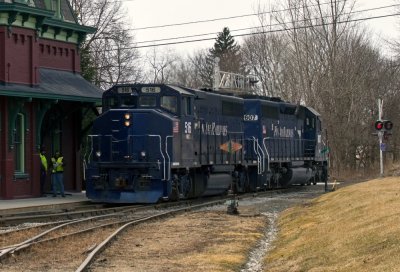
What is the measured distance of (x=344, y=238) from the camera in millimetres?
13617

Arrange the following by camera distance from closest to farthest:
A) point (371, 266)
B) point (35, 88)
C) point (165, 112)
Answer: point (371, 266) → point (165, 112) → point (35, 88)

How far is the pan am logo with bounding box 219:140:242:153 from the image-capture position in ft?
90.4

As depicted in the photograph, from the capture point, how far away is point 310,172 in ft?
123

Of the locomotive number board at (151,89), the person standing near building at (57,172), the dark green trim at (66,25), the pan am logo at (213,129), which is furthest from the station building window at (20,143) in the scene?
the pan am logo at (213,129)

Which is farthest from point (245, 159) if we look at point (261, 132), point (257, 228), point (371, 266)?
point (371, 266)

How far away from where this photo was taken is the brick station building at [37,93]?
25.8 meters

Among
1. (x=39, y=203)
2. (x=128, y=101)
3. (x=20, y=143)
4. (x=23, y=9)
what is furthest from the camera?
(x=20, y=143)

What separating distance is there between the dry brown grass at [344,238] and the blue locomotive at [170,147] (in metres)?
5.08

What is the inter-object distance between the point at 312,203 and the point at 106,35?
31607 mm

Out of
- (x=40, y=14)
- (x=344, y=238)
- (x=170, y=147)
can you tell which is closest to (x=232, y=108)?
(x=170, y=147)

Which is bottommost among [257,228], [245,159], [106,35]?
[257,228]

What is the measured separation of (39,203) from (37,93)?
13.6ft

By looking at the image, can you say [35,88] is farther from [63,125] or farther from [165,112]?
[165,112]

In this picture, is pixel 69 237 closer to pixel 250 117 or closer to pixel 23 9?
pixel 23 9
